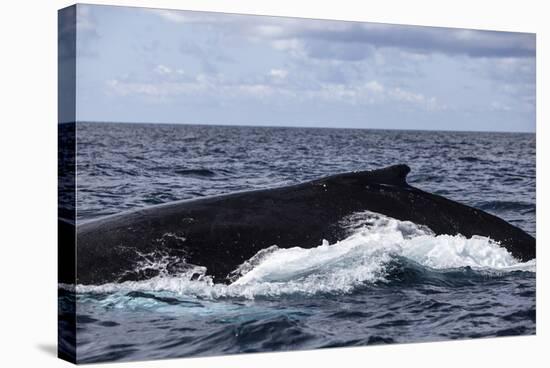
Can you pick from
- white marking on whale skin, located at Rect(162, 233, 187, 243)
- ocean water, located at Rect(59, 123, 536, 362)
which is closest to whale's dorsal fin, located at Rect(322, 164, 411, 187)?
ocean water, located at Rect(59, 123, 536, 362)

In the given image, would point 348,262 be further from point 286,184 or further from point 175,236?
point 175,236

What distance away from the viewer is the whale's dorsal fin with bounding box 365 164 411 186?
17.1 meters

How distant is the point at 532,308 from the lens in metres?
18.3

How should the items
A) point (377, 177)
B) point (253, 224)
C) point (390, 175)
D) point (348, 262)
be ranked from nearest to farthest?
point (253, 224) → point (348, 262) → point (377, 177) → point (390, 175)

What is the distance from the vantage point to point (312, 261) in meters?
16.0

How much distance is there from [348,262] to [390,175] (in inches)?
70.8

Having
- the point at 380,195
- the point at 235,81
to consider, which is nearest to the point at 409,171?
the point at 380,195

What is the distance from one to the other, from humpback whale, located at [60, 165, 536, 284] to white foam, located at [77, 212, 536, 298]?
12cm

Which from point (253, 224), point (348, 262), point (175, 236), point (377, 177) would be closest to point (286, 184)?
point (377, 177)

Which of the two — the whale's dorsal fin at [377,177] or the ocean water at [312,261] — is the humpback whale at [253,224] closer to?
the whale's dorsal fin at [377,177]

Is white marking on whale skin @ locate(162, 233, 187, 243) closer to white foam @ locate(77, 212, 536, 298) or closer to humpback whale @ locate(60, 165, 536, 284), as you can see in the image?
humpback whale @ locate(60, 165, 536, 284)

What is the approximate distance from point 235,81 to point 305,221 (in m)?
2.54

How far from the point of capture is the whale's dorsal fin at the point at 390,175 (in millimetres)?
17109

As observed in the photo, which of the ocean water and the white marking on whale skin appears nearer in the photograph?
the ocean water
